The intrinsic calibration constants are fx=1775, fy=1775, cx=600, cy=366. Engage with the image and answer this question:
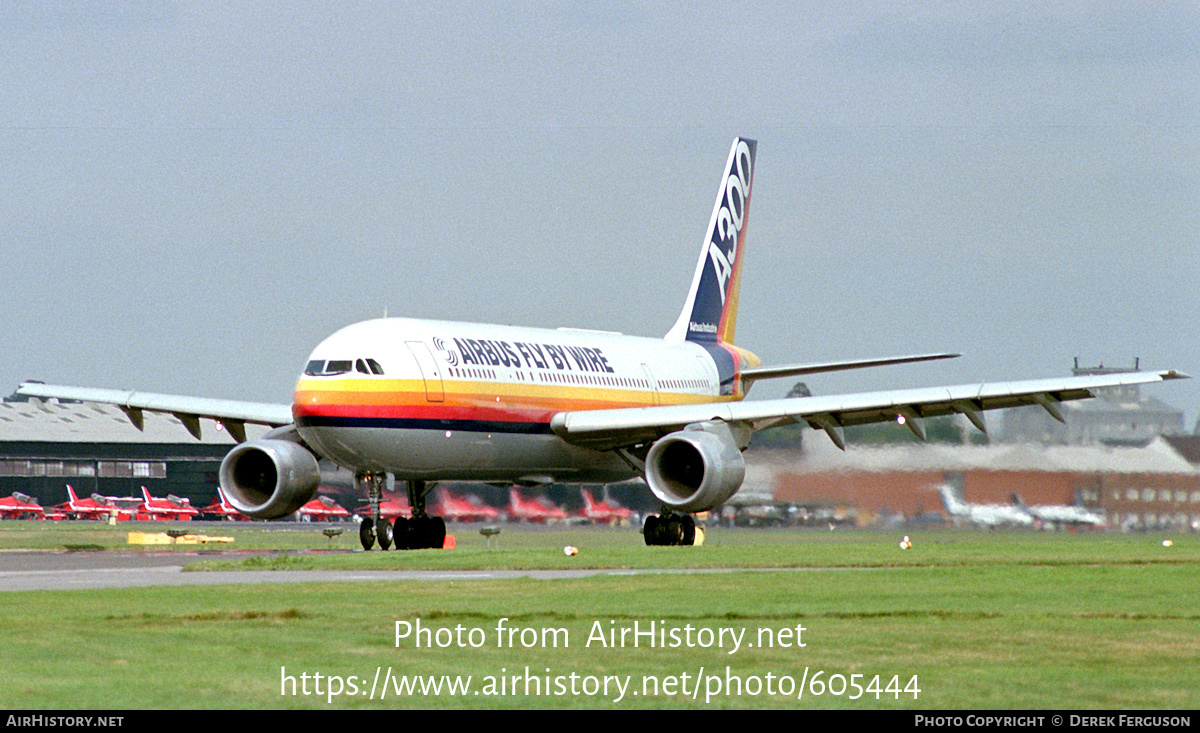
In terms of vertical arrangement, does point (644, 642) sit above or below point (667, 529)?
below

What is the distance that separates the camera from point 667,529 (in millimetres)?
33250

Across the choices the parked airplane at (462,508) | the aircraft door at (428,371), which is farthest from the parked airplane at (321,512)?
the aircraft door at (428,371)

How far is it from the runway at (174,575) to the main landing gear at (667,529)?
9.37 metres

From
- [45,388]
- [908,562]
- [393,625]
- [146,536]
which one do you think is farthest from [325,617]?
[146,536]

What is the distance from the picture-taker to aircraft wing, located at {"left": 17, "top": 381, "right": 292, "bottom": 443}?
110ft

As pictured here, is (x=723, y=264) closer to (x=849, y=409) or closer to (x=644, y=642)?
(x=849, y=409)

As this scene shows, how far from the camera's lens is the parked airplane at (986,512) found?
34219 mm

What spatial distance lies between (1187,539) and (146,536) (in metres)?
22.0

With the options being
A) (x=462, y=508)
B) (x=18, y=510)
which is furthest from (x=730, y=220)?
(x=18, y=510)

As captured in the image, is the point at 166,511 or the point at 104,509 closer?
the point at 166,511

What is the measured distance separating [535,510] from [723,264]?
9024 millimetres

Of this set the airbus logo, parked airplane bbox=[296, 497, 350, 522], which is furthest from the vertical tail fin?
parked airplane bbox=[296, 497, 350, 522]

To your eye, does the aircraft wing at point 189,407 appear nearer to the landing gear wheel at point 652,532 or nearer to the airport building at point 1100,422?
the landing gear wheel at point 652,532

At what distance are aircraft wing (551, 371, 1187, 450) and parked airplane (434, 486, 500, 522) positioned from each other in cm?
313
